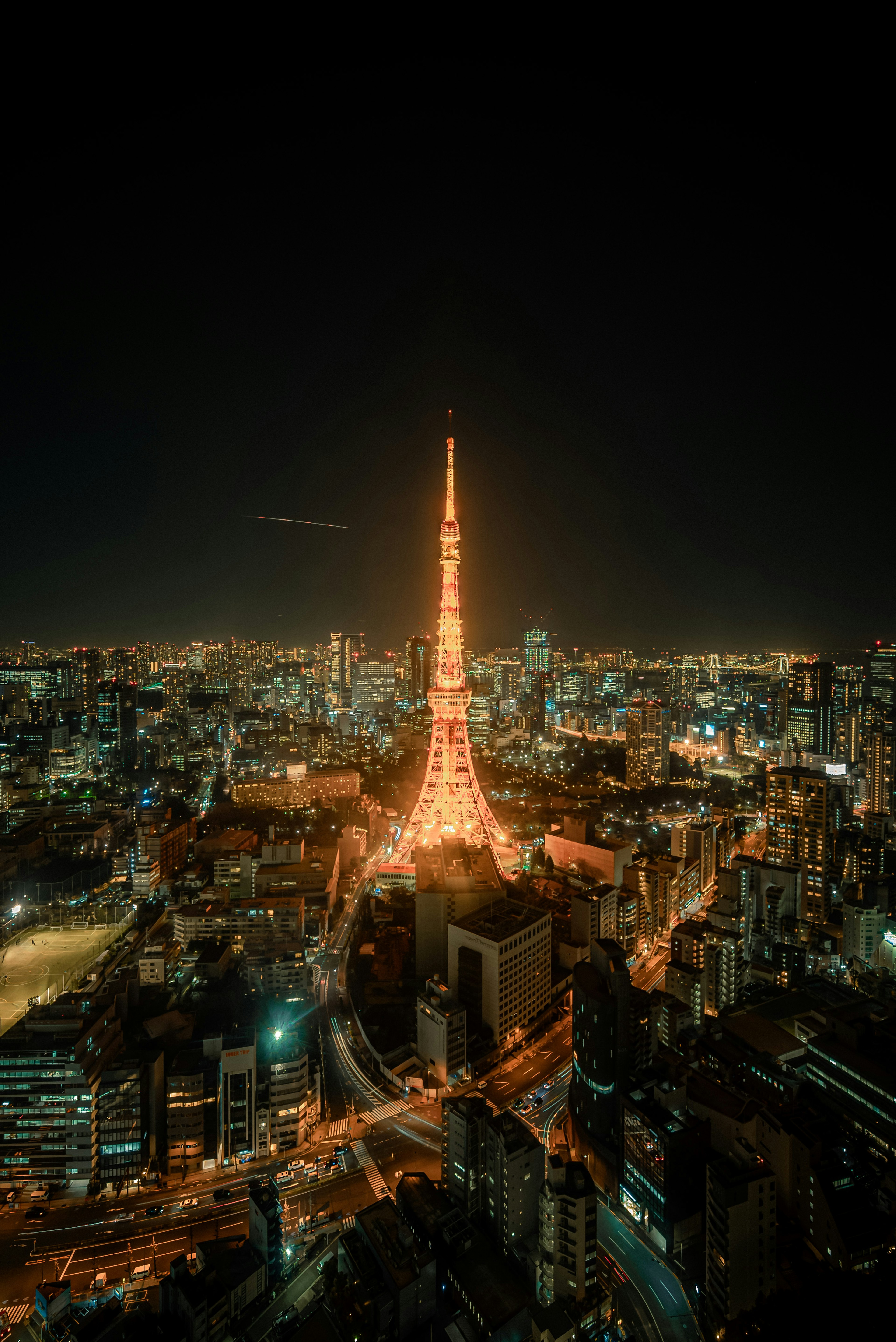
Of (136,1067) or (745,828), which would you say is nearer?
(136,1067)

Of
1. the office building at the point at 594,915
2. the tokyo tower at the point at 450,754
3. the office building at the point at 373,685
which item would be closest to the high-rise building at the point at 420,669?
the office building at the point at 373,685

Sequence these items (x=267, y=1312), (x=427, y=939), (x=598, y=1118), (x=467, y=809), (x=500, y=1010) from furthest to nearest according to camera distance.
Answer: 1. (x=467, y=809)
2. (x=427, y=939)
3. (x=500, y=1010)
4. (x=598, y=1118)
5. (x=267, y=1312)

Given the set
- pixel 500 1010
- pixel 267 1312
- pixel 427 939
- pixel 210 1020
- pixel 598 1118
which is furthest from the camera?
pixel 427 939

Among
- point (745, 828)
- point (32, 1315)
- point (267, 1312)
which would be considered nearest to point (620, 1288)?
point (267, 1312)

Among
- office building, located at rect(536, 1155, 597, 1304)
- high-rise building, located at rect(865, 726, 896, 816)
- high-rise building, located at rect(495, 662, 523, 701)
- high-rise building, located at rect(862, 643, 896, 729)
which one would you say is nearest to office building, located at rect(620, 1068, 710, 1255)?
office building, located at rect(536, 1155, 597, 1304)

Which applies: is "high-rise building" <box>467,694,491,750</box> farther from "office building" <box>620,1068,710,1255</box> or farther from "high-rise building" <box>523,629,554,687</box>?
"office building" <box>620,1068,710,1255</box>

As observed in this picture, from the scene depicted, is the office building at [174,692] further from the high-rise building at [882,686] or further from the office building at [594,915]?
the high-rise building at [882,686]

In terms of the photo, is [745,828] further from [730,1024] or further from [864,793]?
[730,1024]
